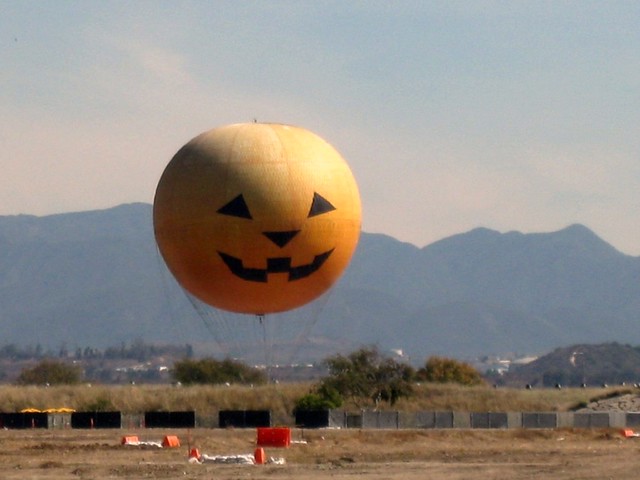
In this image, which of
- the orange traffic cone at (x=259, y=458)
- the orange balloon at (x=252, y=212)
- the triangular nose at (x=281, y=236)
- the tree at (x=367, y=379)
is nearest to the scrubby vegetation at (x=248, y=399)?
the tree at (x=367, y=379)

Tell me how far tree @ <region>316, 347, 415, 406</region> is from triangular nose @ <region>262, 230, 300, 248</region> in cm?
3754

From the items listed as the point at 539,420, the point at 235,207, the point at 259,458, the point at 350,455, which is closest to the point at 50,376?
the point at 539,420

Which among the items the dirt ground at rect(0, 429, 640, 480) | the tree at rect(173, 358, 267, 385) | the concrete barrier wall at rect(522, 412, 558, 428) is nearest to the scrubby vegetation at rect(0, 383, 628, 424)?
the concrete barrier wall at rect(522, 412, 558, 428)

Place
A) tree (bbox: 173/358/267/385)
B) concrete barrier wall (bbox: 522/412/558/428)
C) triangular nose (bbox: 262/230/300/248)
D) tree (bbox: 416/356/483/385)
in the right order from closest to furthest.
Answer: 1. triangular nose (bbox: 262/230/300/248)
2. concrete barrier wall (bbox: 522/412/558/428)
3. tree (bbox: 416/356/483/385)
4. tree (bbox: 173/358/267/385)

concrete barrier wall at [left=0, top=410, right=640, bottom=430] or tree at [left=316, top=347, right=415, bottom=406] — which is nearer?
concrete barrier wall at [left=0, top=410, right=640, bottom=430]

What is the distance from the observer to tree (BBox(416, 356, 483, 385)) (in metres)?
106

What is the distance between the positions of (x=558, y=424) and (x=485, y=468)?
2923 centimetres

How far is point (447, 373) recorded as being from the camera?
110500 mm

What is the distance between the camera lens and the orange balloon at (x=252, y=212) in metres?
39.8

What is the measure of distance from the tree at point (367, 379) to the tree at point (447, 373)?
55.0 ft

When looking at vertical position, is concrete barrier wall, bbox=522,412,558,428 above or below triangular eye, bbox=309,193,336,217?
below

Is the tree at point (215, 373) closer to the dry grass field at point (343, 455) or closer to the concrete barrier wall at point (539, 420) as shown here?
the dry grass field at point (343, 455)

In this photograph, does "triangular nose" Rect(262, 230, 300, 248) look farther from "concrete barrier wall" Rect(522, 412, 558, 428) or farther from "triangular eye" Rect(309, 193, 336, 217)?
"concrete barrier wall" Rect(522, 412, 558, 428)

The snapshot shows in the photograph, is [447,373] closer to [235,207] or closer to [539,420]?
[539,420]
